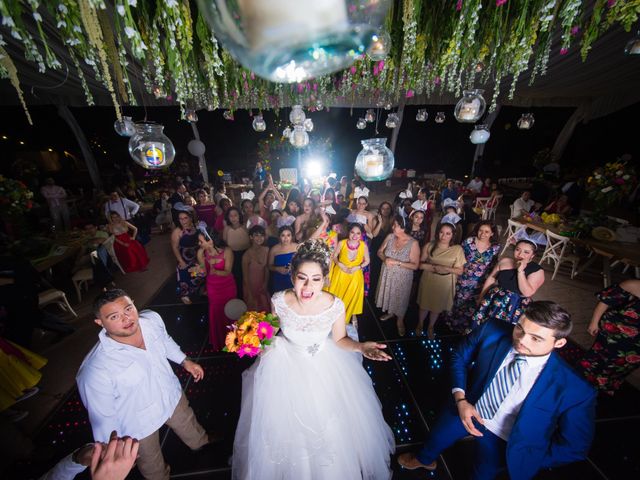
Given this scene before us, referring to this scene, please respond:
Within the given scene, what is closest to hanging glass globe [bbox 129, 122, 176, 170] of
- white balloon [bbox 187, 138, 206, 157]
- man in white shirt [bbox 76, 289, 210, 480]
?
man in white shirt [bbox 76, 289, 210, 480]

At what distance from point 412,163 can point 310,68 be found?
57.1ft

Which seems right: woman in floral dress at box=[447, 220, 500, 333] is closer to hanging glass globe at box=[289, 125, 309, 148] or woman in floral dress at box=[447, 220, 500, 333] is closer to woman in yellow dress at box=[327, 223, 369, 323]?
woman in yellow dress at box=[327, 223, 369, 323]

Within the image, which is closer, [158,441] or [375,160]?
[158,441]

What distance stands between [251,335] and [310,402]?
746 mm

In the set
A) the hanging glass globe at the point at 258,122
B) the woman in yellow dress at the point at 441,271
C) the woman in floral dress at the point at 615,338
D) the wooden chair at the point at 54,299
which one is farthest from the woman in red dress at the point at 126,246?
the woman in floral dress at the point at 615,338

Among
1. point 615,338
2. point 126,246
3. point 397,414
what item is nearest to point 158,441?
point 397,414

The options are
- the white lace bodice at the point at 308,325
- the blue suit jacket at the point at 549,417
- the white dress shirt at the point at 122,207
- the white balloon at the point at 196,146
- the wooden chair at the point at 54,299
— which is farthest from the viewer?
the white balloon at the point at 196,146

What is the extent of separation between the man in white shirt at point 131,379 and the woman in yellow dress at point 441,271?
3.16m

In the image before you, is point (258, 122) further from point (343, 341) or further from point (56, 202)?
point (56, 202)

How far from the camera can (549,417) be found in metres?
1.70

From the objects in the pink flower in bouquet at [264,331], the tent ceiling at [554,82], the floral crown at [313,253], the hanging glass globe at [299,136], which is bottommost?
the pink flower in bouquet at [264,331]

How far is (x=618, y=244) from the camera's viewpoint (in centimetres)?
496

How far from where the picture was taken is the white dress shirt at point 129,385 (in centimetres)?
169

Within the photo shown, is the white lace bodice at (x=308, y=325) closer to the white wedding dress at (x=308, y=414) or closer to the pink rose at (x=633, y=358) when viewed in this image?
the white wedding dress at (x=308, y=414)
